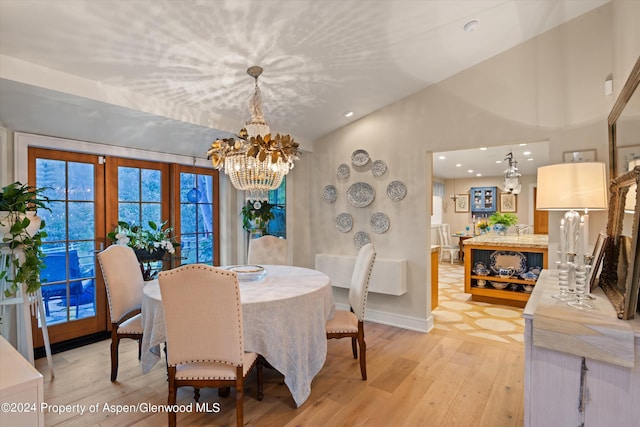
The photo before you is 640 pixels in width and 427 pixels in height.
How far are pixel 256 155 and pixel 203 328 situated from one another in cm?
125

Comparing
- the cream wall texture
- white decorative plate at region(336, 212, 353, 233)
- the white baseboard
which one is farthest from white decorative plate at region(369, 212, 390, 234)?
the white baseboard

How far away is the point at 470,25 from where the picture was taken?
272cm

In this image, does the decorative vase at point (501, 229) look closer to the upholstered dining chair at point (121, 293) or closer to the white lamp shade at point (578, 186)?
the white lamp shade at point (578, 186)

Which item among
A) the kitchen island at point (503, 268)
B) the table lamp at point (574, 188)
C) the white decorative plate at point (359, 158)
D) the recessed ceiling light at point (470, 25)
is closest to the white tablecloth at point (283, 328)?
the table lamp at point (574, 188)

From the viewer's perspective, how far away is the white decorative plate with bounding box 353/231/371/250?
13.7 feet

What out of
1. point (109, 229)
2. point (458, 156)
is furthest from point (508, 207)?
point (109, 229)

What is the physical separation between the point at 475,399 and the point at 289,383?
4.45 ft

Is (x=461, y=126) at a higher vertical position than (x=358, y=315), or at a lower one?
higher

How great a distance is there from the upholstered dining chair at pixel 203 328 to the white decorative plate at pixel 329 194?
9.04 ft

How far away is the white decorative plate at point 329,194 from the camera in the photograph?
14.5ft

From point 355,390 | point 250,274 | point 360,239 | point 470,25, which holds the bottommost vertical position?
point 355,390

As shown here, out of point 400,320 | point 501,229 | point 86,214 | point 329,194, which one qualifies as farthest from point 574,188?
point 86,214

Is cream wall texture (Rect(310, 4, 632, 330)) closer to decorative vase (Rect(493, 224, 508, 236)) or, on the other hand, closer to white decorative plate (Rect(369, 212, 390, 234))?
white decorative plate (Rect(369, 212, 390, 234))

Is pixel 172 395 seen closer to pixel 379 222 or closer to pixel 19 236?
pixel 19 236
